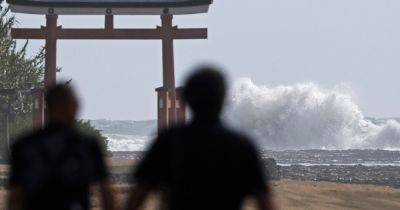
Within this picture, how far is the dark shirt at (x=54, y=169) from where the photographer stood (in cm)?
712

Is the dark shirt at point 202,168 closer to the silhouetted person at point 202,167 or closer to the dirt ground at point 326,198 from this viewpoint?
the silhouetted person at point 202,167

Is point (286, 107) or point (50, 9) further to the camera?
point (286, 107)

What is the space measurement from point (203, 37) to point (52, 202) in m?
27.5

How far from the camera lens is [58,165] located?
23.6 feet

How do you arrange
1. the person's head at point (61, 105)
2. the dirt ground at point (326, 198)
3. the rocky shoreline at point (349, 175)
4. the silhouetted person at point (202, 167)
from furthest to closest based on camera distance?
1. the rocky shoreline at point (349, 175)
2. the dirt ground at point (326, 198)
3. the person's head at point (61, 105)
4. the silhouetted person at point (202, 167)

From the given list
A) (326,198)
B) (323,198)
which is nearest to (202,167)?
(323,198)

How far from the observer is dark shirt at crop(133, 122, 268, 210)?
6.62 metres

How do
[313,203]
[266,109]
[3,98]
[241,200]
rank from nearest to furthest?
1. [241,200]
2. [313,203]
3. [3,98]
4. [266,109]

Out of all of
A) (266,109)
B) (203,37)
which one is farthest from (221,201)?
(266,109)

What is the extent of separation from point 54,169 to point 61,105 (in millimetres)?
384

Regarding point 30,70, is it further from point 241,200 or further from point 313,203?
point 241,200

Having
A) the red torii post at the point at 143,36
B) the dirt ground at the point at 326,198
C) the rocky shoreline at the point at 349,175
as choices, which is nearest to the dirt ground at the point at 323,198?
the dirt ground at the point at 326,198

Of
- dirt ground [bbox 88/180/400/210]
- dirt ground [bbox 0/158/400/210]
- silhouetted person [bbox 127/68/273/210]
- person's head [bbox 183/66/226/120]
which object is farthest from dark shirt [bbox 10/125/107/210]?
dirt ground [bbox 88/180/400/210]

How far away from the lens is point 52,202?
23.3 ft
